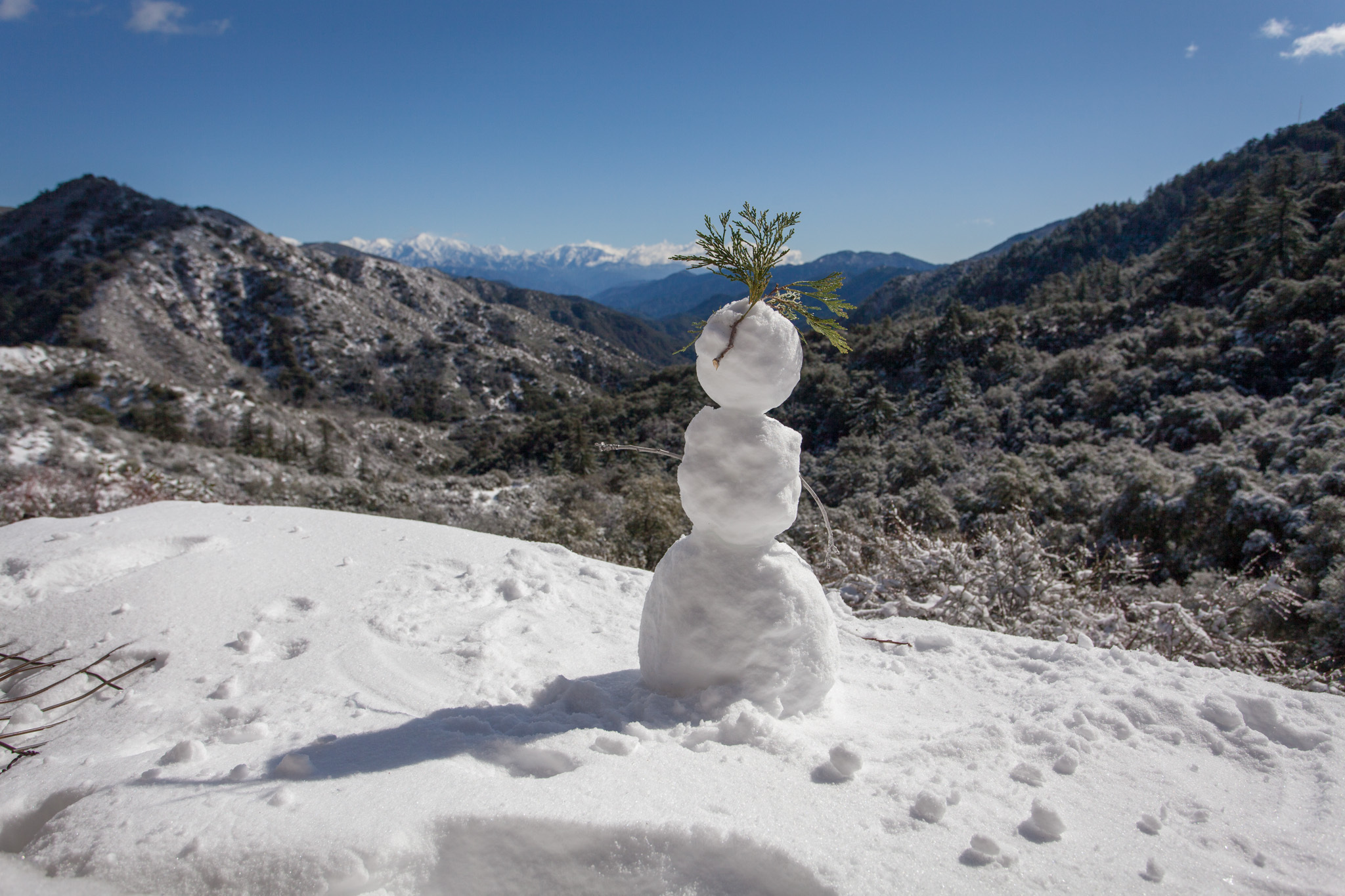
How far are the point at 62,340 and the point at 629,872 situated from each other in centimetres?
4615

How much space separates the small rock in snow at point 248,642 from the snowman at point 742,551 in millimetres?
2420

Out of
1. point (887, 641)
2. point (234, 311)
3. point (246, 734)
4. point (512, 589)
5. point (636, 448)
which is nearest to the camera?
point (246, 734)

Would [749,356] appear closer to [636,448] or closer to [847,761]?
[636,448]

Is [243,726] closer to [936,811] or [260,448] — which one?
[936,811]

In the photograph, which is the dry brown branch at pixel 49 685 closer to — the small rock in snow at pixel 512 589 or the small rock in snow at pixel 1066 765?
the small rock in snow at pixel 512 589

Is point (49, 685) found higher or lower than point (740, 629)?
lower

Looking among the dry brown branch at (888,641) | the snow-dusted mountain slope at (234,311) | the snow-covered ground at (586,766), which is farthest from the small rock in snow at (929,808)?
the snow-dusted mountain slope at (234,311)

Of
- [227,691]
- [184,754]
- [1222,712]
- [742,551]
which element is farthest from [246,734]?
[1222,712]

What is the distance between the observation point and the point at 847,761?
221 cm

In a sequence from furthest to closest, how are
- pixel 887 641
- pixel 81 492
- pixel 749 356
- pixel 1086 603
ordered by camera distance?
pixel 81 492, pixel 1086 603, pixel 887 641, pixel 749 356

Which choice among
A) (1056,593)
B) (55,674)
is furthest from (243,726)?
(1056,593)

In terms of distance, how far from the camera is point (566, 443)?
85.5 feet

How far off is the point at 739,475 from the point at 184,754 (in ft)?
8.43

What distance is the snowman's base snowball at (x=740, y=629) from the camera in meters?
2.84
